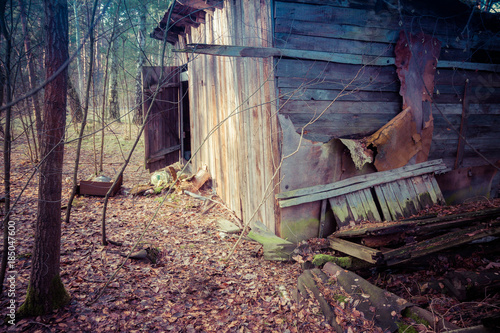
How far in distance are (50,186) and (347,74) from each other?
4.46 meters

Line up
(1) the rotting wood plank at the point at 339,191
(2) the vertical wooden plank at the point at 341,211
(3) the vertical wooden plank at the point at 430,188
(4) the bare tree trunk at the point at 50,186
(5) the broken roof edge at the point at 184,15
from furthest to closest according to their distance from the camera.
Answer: (5) the broken roof edge at the point at 184,15 → (3) the vertical wooden plank at the point at 430,188 → (2) the vertical wooden plank at the point at 341,211 → (1) the rotting wood plank at the point at 339,191 → (4) the bare tree trunk at the point at 50,186

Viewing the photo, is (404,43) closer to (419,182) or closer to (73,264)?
(419,182)

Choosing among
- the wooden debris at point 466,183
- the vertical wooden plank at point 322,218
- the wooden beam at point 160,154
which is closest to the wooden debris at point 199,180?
the wooden beam at point 160,154

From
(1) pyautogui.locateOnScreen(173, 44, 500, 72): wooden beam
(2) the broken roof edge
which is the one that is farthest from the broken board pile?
(2) the broken roof edge

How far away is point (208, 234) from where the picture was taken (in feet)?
18.9

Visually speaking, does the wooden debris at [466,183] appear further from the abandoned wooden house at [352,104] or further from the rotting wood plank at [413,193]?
the rotting wood plank at [413,193]

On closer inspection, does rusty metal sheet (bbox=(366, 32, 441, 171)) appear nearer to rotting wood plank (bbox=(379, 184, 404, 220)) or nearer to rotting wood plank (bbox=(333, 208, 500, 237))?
rotting wood plank (bbox=(379, 184, 404, 220))

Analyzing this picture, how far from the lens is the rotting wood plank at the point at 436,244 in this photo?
13.7 ft

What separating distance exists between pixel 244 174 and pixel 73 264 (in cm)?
310

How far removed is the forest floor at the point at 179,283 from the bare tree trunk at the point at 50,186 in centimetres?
19

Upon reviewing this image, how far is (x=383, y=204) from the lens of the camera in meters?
5.41

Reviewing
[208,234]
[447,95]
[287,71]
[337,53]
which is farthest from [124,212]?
[447,95]

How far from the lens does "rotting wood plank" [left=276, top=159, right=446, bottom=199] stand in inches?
200

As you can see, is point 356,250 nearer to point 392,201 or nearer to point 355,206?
point 355,206
